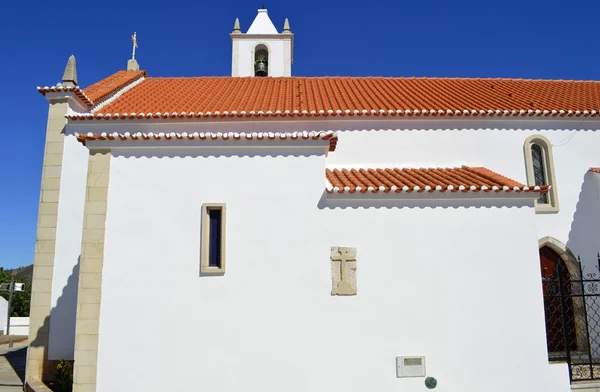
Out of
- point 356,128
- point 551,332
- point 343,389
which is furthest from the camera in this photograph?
point 356,128

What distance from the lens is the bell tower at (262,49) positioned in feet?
55.4

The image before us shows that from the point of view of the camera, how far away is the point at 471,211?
736 cm

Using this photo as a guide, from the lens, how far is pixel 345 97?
1250cm

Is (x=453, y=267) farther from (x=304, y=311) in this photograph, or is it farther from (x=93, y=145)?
(x=93, y=145)

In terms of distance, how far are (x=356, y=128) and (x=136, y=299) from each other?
629 centimetres

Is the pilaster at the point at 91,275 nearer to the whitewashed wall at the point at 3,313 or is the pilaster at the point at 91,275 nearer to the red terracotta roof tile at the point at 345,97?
the red terracotta roof tile at the point at 345,97

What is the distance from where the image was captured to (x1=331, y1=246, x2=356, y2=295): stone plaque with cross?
274 inches

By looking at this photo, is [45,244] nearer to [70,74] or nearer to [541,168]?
[70,74]

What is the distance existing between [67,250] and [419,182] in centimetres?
720

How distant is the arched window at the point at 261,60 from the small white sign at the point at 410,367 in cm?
1278

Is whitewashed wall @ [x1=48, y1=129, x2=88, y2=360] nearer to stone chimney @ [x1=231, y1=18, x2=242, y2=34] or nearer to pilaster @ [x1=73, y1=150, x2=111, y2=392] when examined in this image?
pilaster @ [x1=73, y1=150, x2=111, y2=392]

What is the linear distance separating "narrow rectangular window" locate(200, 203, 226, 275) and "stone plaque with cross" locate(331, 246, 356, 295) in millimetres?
1662

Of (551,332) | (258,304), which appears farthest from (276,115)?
(551,332)

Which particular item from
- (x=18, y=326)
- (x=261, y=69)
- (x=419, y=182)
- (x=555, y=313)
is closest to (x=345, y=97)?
(x=419, y=182)
